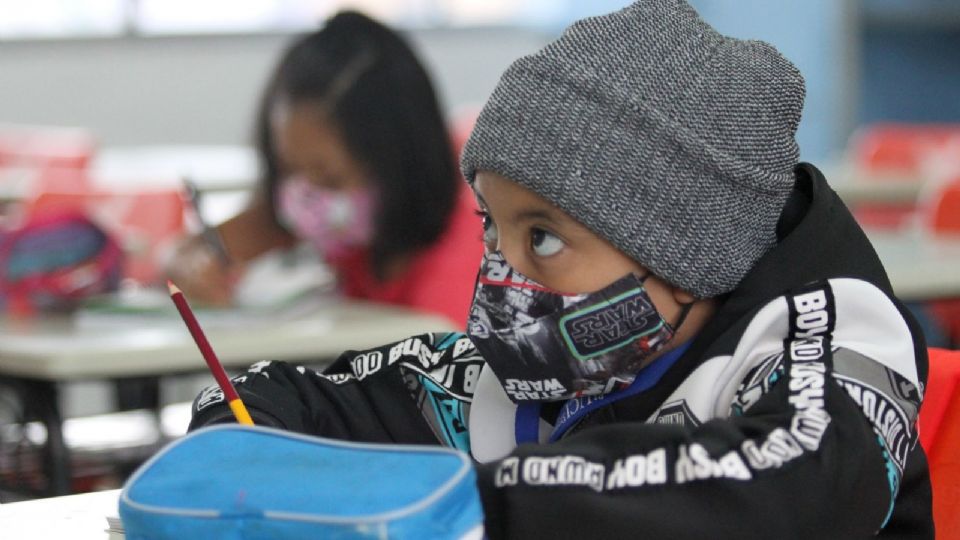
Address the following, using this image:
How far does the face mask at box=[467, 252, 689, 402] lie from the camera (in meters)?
1.05

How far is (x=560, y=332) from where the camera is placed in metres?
1.05

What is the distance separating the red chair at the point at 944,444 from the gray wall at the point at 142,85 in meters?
6.18

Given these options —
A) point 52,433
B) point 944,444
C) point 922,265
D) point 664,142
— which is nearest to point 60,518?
point 664,142

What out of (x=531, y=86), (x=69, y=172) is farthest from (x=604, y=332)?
(x=69, y=172)

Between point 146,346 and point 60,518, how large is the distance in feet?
3.86

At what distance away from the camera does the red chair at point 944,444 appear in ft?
3.69

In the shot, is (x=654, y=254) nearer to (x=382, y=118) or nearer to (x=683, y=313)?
(x=683, y=313)

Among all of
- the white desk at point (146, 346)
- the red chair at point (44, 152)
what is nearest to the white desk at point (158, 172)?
the red chair at point (44, 152)

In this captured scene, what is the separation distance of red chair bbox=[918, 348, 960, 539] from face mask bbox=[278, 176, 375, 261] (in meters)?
1.46

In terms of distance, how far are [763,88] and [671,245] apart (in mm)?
130

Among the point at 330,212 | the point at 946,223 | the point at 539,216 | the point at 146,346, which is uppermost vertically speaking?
the point at 539,216

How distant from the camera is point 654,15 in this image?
1.07 metres

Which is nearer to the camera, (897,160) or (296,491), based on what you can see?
(296,491)

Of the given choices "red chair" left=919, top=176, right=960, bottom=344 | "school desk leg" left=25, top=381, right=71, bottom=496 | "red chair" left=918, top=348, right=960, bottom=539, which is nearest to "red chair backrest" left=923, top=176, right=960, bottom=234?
"red chair" left=919, top=176, right=960, bottom=344
